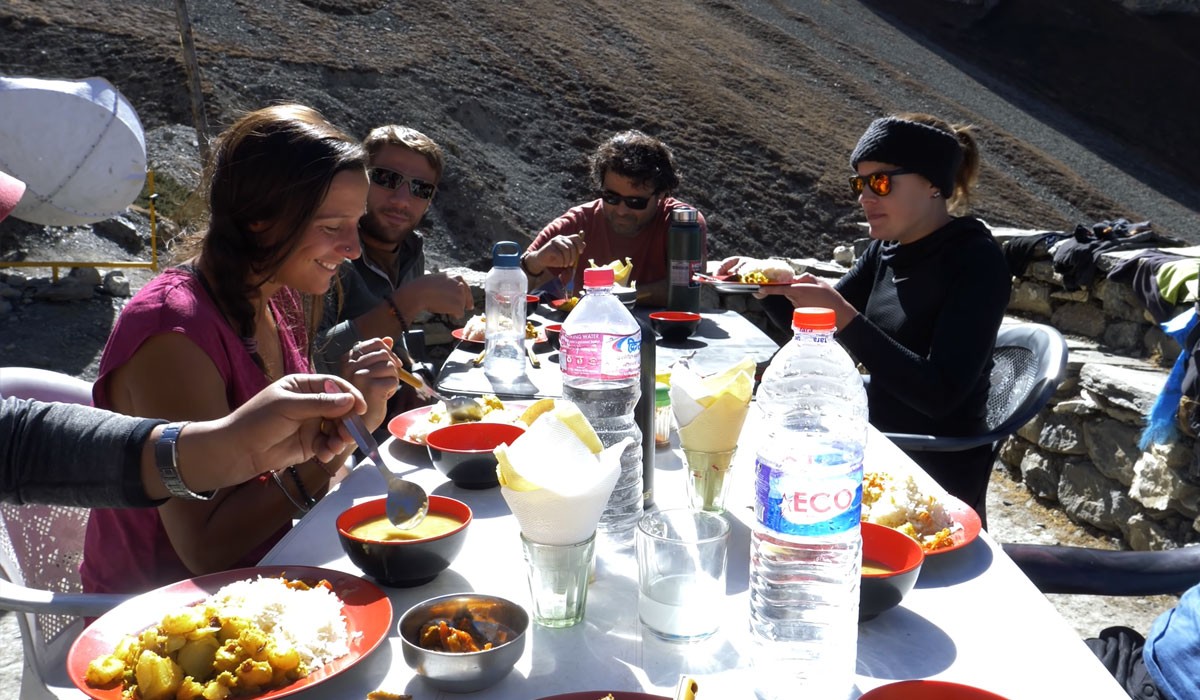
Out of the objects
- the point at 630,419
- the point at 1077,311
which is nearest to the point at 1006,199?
the point at 1077,311

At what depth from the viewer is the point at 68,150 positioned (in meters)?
10.1

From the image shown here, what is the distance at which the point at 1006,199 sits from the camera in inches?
851

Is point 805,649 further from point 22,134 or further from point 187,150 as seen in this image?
point 187,150

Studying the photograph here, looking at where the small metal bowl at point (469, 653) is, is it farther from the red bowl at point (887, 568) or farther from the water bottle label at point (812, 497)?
the red bowl at point (887, 568)

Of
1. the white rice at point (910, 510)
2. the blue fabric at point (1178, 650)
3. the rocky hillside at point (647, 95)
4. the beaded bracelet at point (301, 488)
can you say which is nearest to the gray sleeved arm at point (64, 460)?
the beaded bracelet at point (301, 488)

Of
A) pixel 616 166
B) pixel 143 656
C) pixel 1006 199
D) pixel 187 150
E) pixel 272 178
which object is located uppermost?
pixel 272 178

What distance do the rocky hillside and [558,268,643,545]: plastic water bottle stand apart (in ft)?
39.8

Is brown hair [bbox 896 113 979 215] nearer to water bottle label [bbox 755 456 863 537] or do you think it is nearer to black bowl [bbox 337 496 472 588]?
water bottle label [bbox 755 456 863 537]

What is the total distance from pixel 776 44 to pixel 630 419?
29.5 metres

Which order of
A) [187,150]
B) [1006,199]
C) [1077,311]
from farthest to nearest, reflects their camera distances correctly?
1. [1006,199]
2. [187,150]
3. [1077,311]

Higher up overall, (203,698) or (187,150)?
(203,698)

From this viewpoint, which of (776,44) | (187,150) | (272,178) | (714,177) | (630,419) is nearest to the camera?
(630,419)

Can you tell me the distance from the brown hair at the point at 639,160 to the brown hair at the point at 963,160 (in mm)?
1594

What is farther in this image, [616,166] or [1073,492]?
[1073,492]
